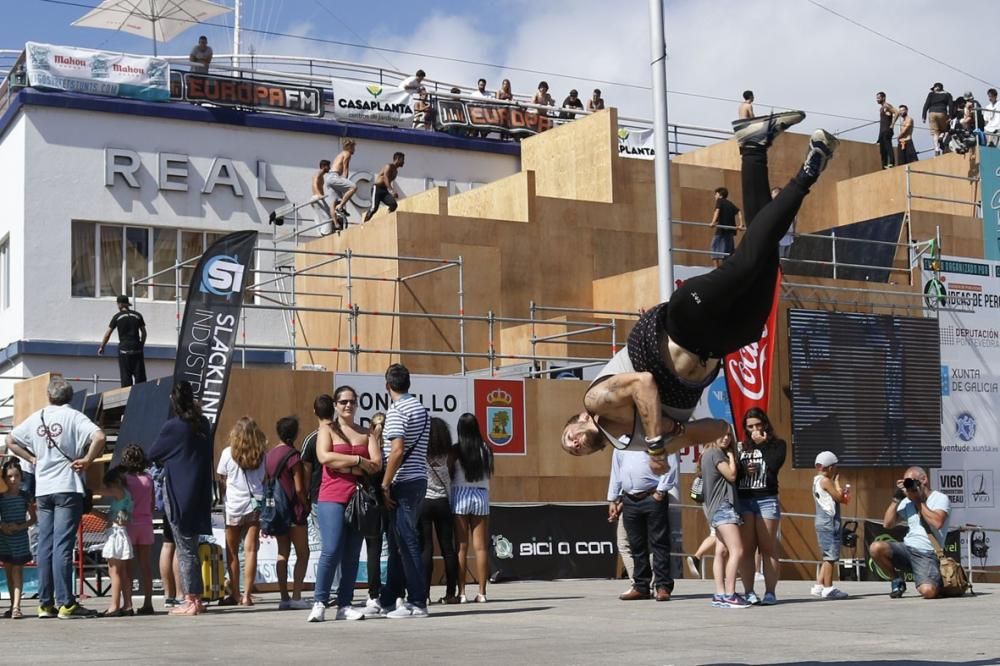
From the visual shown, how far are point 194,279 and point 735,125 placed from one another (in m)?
9.87

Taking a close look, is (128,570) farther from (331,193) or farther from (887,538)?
(331,193)

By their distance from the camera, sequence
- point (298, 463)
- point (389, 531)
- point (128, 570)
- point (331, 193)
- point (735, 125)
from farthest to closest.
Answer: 1. point (331, 193)
2. point (298, 463)
3. point (128, 570)
4. point (389, 531)
5. point (735, 125)

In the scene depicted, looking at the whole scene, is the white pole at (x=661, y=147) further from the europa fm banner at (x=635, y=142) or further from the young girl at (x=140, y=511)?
the europa fm banner at (x=635, y=142)

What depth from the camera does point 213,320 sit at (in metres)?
17.5

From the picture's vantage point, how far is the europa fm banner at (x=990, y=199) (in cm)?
2733

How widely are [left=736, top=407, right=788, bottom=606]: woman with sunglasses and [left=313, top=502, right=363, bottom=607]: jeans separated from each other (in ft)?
12.3

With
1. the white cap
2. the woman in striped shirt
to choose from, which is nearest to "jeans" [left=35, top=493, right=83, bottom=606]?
the woman in striped shirt

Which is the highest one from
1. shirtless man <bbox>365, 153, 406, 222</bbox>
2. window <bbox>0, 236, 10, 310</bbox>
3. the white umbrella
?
the white umbrella

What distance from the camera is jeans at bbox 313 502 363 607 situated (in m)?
11.7

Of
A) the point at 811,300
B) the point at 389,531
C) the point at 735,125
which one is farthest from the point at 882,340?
the point at 735,125

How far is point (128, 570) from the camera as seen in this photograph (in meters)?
13.0

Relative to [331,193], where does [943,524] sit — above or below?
below

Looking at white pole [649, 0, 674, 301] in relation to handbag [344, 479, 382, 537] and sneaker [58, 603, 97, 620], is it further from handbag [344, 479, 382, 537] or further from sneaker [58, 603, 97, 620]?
sneaker [58, 603, 97, 620]

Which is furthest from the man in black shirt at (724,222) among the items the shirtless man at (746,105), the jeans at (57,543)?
the jeans at (57,543)
